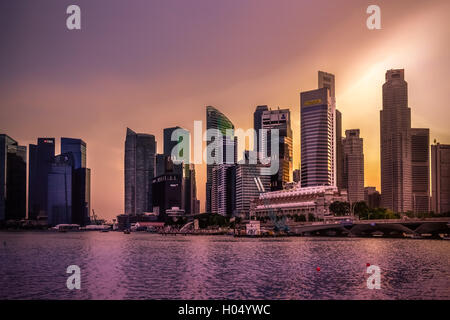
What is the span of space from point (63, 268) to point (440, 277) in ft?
180

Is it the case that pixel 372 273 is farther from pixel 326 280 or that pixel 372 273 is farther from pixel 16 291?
pixel 16 291

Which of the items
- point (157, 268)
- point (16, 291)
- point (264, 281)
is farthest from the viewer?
point (157, 268)

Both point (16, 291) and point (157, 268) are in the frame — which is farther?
point (157, 268)

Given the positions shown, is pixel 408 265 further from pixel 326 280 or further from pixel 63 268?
pixel 63 268

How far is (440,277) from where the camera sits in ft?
202

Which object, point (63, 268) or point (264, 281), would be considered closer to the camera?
point (264, 281)

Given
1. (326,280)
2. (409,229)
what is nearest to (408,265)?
(326,280)

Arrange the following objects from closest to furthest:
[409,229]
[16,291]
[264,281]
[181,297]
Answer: [181,297] → [16,291] → [264,281] → [409,229]

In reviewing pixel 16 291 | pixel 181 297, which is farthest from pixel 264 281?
pixel 16 291

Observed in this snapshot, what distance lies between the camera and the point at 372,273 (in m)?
67.3

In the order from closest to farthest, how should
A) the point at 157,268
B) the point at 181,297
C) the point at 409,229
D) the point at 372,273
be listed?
the point at 181,297
the point at 372,273
the point at 157,268
the point at 409,229
